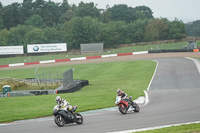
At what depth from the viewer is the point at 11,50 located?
3378 inches

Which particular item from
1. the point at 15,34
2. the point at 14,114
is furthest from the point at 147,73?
the point at 15,34

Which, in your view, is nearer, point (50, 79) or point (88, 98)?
point (88, 98)

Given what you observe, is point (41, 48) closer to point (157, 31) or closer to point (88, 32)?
point (88, 32)

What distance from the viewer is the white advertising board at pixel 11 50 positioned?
85.4 metres

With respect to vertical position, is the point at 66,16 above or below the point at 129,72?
above

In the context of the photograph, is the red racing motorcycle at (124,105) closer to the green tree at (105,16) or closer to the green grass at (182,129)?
the green grass at (182,129)

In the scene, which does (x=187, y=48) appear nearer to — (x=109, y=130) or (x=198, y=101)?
(x=198, y=101)

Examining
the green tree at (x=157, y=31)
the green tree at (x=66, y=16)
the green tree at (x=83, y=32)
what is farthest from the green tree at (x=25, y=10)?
the green tree at (x=157, y=31)

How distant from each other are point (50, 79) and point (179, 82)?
13.2 metres

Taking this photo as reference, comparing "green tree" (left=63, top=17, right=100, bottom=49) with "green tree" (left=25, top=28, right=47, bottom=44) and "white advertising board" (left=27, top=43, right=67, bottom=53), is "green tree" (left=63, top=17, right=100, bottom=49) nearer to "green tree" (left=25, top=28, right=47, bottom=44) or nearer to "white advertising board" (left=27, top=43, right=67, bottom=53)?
"green tree" (left=25, top=28, right=47, bottom=44)

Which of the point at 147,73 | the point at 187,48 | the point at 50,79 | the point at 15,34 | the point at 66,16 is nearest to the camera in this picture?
the point at 50,79

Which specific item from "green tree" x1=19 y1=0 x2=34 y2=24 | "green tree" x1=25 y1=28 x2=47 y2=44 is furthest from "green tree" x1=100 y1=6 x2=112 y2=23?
"green tree" x1=25 y1=28 x2=47 y2=44

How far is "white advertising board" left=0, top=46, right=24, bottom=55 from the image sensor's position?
85438 millimetres

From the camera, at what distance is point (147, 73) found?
46875 mm
